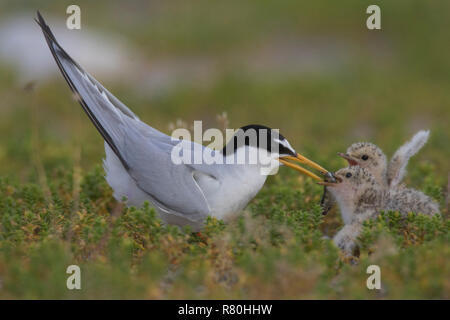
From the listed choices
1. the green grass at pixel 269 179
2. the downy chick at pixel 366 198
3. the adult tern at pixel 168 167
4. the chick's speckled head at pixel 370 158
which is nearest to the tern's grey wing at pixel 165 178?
the adult tern at pixel 168 167

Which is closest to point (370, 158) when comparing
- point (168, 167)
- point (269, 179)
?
point (269, 179)

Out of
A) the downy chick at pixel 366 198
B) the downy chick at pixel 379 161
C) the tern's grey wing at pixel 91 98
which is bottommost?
the downy chick at pixel 366 198

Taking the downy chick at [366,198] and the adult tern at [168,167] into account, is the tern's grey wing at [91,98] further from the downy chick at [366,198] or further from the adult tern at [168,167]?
the downy chick at [366,198]

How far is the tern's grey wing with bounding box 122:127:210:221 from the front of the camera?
13.5 feet

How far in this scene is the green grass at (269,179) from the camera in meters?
3.46

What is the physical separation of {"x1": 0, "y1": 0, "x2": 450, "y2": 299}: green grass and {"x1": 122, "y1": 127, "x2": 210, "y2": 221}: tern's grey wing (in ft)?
0.73

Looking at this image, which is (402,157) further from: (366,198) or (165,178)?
(165,178)

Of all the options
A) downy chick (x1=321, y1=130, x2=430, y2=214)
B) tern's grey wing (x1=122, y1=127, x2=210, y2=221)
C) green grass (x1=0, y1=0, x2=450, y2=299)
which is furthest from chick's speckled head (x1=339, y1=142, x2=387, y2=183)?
tern's grey wing (x1=122, y1=127, x2=210, y2=221)

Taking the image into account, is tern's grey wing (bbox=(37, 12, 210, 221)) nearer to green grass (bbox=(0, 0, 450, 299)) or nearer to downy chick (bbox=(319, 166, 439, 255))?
green grass (bbox=(0, 0, 450, 299))

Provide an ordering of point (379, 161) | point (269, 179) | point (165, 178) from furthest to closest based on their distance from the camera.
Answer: point (269, 179) → point (379, 161) → point (165, 178)

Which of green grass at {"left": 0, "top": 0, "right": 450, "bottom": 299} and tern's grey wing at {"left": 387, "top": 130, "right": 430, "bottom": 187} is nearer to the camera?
green grass at {"left": 0, "top": 0, "right": 450, "bottom": 299}

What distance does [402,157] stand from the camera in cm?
475

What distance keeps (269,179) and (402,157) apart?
1.28 meters
